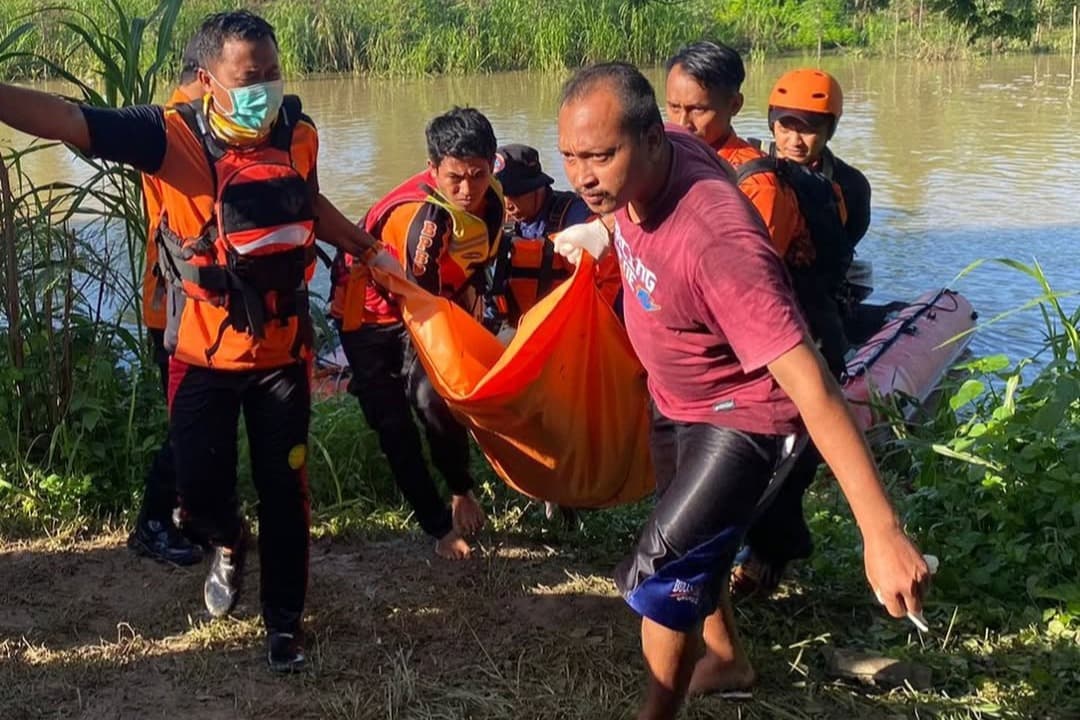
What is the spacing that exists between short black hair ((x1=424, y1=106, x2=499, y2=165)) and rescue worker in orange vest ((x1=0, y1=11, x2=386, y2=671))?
0.63 metres

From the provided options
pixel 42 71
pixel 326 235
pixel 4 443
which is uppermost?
pixel 42 71

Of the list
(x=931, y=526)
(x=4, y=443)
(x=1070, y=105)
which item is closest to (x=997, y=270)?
(x=931, y=526)

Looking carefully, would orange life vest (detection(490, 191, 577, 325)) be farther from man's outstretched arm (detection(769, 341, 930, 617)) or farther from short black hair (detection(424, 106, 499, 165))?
man's outstretched arm (detection(769, 341, 930, 617))

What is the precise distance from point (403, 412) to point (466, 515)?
424 millimetres

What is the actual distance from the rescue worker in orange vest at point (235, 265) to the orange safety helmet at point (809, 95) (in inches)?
61.5

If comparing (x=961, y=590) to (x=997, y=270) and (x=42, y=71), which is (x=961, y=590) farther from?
(x=997, y=270)

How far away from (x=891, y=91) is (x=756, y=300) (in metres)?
19.1

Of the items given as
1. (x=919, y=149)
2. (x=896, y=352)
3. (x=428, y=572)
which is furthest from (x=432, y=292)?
(x=919, y=149)

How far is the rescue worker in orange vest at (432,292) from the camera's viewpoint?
13.5 feet

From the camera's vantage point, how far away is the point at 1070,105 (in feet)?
58.9

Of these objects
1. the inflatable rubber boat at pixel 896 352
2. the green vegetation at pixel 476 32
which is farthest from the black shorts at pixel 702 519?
the green vegetation at pixel 476 32

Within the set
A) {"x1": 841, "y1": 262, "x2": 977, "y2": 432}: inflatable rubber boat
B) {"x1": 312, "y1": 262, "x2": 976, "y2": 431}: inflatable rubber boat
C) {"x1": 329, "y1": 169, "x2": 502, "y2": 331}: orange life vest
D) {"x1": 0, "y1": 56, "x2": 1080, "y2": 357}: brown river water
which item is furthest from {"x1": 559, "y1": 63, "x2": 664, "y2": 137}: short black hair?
{"x1": 0, "y1": 56, "x2": 1080, "y2": 357}: brown river water

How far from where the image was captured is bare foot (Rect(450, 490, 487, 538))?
4316mm

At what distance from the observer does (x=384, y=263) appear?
3926 mm
